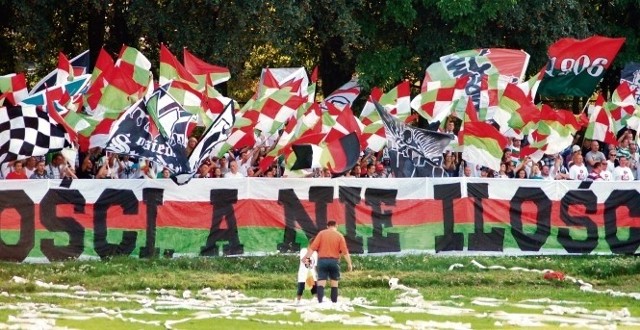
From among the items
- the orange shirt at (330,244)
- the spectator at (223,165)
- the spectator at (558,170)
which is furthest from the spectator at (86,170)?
the spectator at (558,170)

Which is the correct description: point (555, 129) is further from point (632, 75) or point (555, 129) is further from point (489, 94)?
point (632, 75)

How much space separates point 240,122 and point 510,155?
21.8 feet

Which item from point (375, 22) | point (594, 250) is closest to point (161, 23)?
point (375, 22)

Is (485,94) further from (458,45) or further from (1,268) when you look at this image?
(1,268)

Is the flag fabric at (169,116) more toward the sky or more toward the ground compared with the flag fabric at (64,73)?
more toward the ground

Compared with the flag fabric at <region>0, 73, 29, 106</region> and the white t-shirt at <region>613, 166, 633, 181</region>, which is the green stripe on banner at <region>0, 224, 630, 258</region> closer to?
the white t-shirt at <region>613, 166, 633, 181</region>

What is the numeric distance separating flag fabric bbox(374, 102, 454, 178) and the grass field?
2.25 metres

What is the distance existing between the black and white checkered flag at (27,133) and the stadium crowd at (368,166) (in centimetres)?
93

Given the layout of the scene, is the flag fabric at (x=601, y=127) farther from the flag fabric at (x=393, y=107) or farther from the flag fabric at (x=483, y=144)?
the flag fabric at (x=393, y=107)

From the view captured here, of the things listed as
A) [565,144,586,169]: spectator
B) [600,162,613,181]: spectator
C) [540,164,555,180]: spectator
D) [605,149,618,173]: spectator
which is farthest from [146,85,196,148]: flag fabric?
[605,149,618,173]: spectator

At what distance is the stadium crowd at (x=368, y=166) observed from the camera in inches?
1238

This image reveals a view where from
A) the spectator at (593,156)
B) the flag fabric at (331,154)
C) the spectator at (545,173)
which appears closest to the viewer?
the flag fabric at (331,154)

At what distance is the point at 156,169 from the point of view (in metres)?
32.3

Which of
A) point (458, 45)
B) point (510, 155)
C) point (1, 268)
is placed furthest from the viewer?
point (458, 45)
